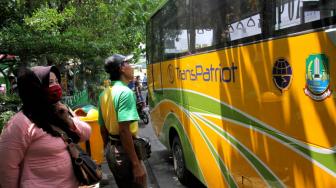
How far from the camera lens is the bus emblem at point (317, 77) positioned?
2492 mm

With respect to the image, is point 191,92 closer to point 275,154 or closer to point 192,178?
point 192,178

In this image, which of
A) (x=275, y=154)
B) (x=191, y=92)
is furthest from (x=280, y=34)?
(x=191, y=92)

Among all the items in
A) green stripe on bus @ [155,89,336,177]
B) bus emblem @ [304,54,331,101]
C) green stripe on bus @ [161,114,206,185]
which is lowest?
green stripe on bus @ [161,114,206,185]

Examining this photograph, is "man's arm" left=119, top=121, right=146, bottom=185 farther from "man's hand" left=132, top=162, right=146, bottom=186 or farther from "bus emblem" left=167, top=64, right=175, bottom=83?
"bus emblem" left=167, top=64, right=175, bottom=83

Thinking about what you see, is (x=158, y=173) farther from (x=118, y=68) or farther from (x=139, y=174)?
(x=118, y=68)

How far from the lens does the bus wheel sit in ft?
20.6

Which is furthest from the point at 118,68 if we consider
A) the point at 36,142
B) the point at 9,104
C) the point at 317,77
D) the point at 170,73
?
the point at 9,104

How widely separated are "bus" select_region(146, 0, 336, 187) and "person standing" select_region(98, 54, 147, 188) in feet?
3.25

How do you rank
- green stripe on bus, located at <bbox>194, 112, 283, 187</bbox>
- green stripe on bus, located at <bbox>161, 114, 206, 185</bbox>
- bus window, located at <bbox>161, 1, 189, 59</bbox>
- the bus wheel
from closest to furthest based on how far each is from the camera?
green stripe on bus, located at <bbox>194, 112, 283, 187</bbox> → green stripe on bus, located at <bbox>161, 114, 206, 185</bbox> → bus window, located at <bbox>161, 1, 189, 59</bbox> → the bus wheel

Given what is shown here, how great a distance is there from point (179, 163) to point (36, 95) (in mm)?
4299

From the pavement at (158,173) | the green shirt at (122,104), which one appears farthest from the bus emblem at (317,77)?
the pavement at (158,173)

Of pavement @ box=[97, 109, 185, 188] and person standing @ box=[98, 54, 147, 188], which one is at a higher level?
person standing @ box=[98, 54, 147, 188]

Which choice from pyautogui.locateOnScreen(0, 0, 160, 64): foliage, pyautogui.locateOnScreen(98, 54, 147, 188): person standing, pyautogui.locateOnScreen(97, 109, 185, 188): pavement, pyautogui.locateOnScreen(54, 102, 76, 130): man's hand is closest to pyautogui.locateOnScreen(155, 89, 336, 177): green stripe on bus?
pyautogui.locateOnScreen(98, 54, 147, 188): person standing

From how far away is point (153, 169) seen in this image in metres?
7.67
